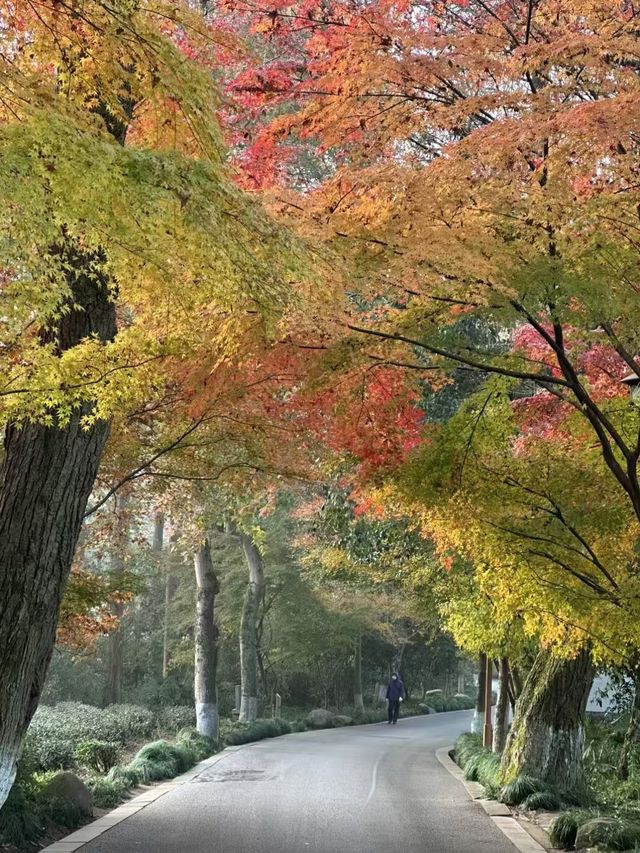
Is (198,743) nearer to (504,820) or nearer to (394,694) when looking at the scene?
(504,820)

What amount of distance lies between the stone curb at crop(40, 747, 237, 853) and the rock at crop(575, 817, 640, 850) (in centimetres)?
502

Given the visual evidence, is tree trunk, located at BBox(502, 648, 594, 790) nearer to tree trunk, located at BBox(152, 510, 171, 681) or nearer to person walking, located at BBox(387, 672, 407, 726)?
person walking, located at BBox(387, 672, 407, 726)

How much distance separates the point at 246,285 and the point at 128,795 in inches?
383

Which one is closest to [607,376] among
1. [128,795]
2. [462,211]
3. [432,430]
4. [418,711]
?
[432,430]

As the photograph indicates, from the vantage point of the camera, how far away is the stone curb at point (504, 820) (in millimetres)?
9195

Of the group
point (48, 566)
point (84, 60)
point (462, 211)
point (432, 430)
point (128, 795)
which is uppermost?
point (84, 60)

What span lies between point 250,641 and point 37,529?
1864 cm

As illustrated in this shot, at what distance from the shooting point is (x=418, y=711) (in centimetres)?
3778

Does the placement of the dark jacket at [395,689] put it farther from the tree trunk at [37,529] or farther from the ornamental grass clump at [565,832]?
the tree trunk at [37,529]

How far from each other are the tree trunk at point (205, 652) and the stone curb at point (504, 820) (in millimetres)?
5282

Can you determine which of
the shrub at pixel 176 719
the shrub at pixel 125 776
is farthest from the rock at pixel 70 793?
the shrub at pixel 176 719

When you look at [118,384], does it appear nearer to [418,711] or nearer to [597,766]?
[597,766]

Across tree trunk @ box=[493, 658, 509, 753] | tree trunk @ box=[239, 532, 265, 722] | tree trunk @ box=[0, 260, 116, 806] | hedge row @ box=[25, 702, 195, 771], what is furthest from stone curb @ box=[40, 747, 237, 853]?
tree trunk @ box=[239, 532, 265, 722]

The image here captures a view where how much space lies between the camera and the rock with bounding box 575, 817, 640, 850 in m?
8.60
